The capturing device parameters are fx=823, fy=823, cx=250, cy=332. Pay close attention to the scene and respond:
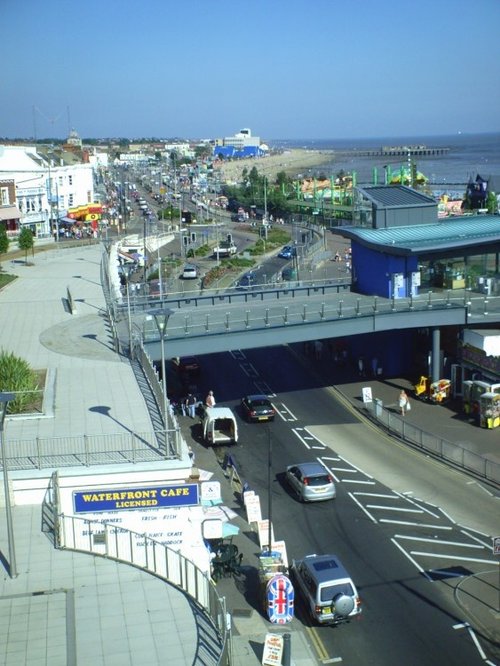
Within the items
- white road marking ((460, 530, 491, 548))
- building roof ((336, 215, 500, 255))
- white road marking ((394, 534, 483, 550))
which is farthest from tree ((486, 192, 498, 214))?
white road marking ((394, 534, 483, 550))

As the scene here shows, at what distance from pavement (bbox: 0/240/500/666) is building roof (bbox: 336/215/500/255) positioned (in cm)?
534

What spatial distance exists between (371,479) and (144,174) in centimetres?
14539

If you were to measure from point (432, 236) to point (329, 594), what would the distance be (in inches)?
710

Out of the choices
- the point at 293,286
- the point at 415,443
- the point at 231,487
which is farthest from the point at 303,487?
the point at 293,286

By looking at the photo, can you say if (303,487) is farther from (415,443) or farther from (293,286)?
(293,286)

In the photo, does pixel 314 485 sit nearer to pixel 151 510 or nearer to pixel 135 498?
pixel 151 510

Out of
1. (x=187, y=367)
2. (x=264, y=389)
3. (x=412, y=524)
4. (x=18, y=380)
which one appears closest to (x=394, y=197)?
(x=264, y=389)

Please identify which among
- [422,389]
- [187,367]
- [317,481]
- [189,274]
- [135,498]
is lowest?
[422,389]

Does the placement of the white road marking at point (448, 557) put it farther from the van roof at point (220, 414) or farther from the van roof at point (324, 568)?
the van roof at point (220, 414)

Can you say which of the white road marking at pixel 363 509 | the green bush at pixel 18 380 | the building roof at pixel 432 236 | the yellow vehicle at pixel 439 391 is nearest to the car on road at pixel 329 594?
the white road marking at pixel 363 509

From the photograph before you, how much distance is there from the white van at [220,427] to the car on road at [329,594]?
27.8 feet

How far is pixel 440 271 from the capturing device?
91.4 feet

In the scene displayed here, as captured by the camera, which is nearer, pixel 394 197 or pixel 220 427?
pixel 220 427

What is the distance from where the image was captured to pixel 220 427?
2238 cm
